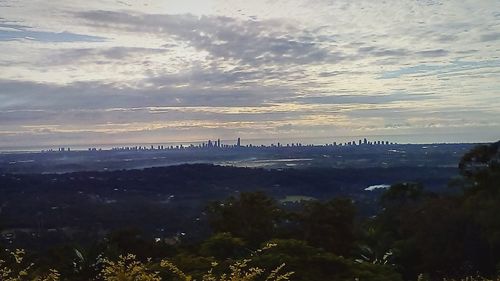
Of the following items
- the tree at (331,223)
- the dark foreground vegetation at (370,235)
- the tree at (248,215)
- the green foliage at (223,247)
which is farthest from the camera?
the tree at (248,215)

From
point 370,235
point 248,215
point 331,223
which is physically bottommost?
point 370,235

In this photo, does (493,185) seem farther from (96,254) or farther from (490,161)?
(96,254)

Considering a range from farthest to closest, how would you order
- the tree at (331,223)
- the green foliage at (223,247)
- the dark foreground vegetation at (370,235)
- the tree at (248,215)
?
1. the tree at (248,215)
2. the tree at (331,223)
3. the dark foreground vegetation at (370,235)
4. the green foliage at (223,247)

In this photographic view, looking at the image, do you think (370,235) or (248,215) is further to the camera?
(370,235)

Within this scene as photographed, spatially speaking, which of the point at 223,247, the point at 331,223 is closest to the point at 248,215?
the point at 331,223

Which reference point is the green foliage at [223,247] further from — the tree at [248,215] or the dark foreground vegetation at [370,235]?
the tree at [248,215]

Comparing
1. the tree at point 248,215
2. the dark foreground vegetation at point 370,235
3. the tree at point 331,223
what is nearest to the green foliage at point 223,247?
the dark foreground vegetation at point 370,235

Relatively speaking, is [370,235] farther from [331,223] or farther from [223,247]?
[223,247]

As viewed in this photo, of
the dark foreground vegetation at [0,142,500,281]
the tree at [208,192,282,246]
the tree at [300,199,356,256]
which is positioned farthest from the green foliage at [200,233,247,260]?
the tree at [300,199,356,256]

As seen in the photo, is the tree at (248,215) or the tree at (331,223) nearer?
the tree at (331,223)

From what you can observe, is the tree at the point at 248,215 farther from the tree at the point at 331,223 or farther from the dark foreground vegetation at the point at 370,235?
the tree at the point at 331,223

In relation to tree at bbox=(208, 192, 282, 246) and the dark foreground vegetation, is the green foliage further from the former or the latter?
tree at bbox=(208, 192, 282, 246)
